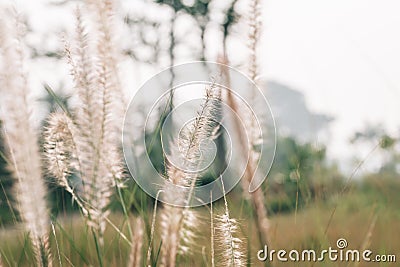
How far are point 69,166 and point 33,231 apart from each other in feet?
0.61

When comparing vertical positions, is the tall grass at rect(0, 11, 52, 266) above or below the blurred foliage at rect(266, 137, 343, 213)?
above

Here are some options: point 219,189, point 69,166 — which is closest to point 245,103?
point 219,189

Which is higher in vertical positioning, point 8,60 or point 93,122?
point 8,60

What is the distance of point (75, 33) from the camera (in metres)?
0.88

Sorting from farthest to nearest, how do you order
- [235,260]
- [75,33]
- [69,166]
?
[69,166] → [75,33] → [235,260]

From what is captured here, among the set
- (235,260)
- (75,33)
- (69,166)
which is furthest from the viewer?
(69,166)

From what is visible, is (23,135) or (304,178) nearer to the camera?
(23,135)

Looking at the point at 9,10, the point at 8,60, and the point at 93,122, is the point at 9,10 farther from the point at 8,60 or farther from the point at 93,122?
the point at 93,122

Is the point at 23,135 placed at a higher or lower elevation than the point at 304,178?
higher

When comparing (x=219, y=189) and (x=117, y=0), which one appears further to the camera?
(x=219, y=189)

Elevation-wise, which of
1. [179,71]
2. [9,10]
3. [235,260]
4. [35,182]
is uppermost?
[9,10]

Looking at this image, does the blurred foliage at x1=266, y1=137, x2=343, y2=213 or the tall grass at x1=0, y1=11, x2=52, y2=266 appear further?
the blurred foliage at x1=266, y1=137, x2=343, y2=213

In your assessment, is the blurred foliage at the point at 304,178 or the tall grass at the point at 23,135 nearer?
the tall grass at the point at 23,135

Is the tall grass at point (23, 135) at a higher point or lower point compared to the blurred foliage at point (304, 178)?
higher
